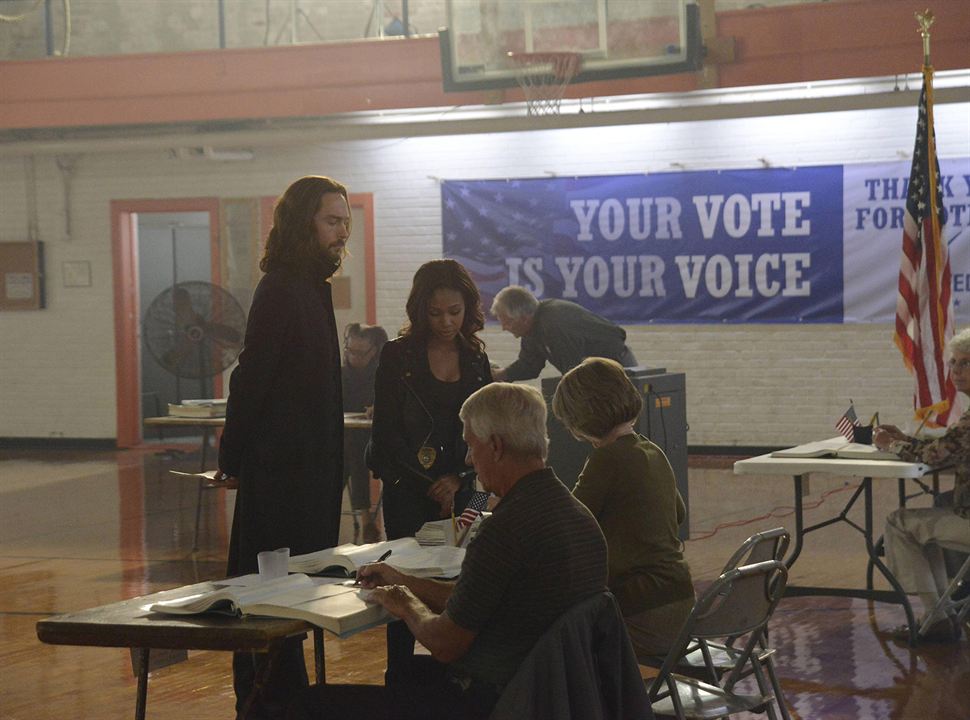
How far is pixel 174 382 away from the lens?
14258 mm

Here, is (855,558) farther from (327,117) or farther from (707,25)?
(327,117)

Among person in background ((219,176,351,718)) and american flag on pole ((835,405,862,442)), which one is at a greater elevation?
person in background ((219,176,351,718))

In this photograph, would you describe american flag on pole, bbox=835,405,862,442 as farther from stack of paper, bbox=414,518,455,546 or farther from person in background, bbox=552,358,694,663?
stack of paper, bbox=414,518,455,546

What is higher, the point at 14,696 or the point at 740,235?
the point at 740,235

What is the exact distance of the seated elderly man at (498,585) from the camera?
9.19 feet

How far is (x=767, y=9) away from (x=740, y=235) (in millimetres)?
1924

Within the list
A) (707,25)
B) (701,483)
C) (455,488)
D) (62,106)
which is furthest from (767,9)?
(455,488)

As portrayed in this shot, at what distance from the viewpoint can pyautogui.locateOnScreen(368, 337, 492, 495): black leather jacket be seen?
4336 mm

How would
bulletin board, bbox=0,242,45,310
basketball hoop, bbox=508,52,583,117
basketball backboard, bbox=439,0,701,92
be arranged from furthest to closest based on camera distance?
1. bulletin board, bbox=0,242,45,310
2. basketball hoop, bbox=508,52,583,117
3. basketball backboard, bbox=439,0,701,92

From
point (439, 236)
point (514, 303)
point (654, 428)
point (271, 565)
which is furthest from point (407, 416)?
point (439, 236)

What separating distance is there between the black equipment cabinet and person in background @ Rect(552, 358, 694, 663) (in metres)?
3.84

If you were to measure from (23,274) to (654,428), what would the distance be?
8.38 m

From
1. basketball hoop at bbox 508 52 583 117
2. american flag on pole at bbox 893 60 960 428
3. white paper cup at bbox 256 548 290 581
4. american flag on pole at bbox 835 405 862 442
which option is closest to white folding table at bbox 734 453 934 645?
american flag on pole at bbox 835 405 862 442

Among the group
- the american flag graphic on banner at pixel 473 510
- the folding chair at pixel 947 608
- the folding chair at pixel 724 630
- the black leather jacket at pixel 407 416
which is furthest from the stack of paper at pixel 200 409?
the folding chair at pixel 724 630
